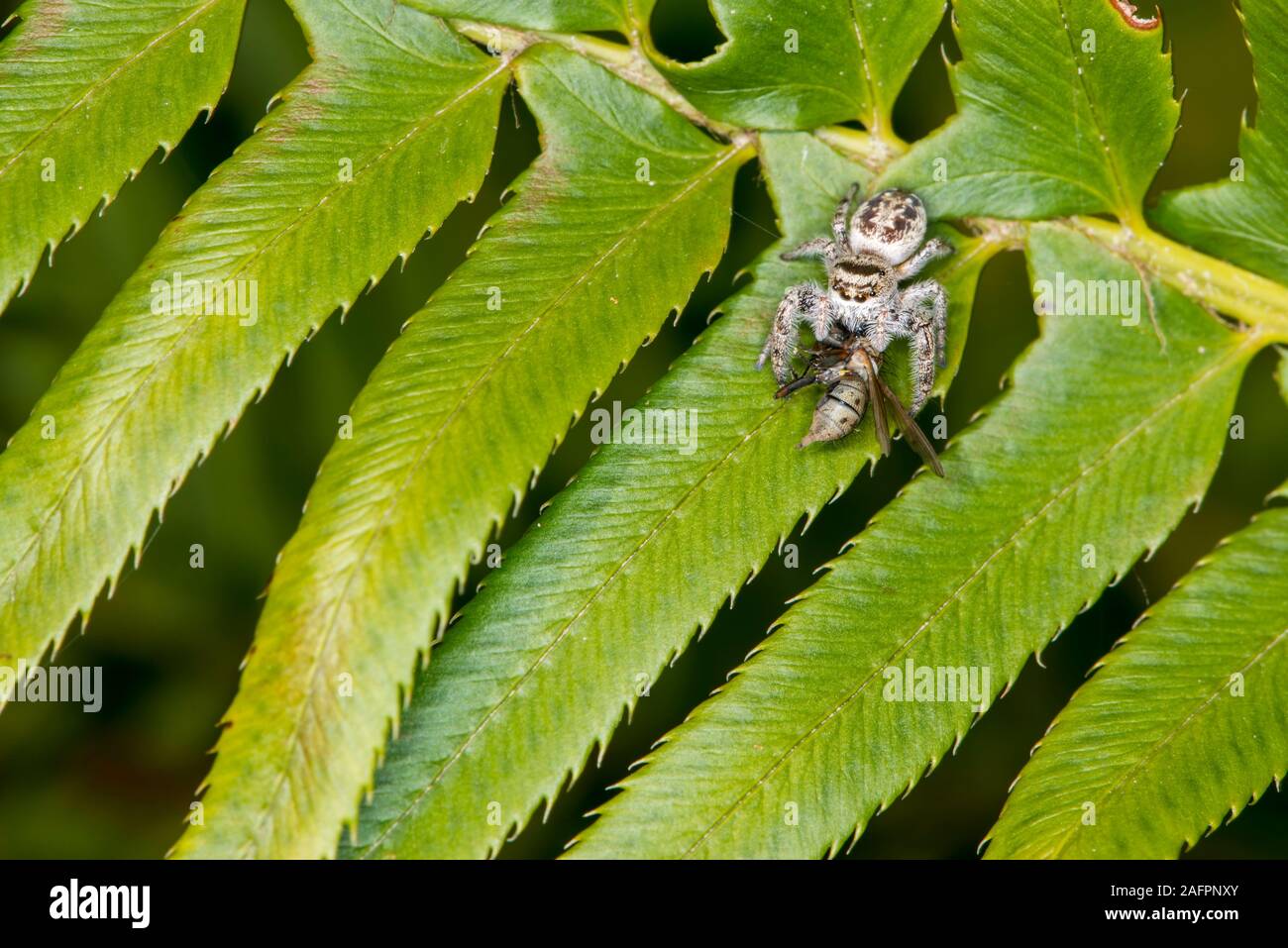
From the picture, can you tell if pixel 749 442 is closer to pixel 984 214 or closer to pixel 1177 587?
pixel 984 214

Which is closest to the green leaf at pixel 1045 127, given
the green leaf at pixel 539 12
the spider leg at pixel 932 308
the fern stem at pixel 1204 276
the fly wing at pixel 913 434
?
the fern stem at pixel 1204 276

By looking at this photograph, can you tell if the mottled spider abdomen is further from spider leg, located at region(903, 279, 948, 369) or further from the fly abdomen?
the fly abdomen

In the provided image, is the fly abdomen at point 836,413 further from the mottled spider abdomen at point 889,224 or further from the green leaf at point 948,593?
the mottled spider abdomen at point 889,224

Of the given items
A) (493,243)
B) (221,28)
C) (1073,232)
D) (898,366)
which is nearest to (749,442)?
(898,366)

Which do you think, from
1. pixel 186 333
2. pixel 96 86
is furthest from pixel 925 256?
pixel 96 86

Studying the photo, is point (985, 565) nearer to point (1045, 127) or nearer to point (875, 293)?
point (875, 293)

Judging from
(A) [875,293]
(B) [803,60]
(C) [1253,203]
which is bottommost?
(A) [875,293]

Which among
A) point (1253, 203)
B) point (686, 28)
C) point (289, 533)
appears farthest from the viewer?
point (289, 533)
